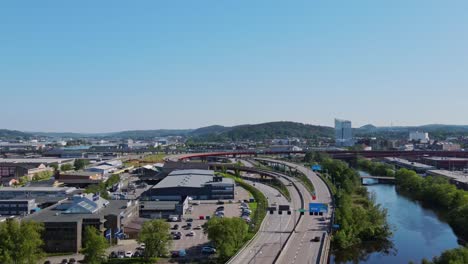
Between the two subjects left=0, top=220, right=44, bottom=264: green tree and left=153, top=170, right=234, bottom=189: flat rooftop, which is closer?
left=0, top=220, right=44, bottom=264: green tree

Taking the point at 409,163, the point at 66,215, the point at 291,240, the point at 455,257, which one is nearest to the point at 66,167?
the point at 66,215

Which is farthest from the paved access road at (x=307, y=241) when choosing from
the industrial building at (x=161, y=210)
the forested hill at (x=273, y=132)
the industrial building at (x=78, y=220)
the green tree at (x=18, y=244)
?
the forested hill at (x=273, y=132)

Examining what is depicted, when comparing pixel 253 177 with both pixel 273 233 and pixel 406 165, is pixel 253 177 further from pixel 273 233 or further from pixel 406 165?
A: pixel 273 233

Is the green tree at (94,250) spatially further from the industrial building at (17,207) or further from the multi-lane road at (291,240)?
the industrial building at (17,207)

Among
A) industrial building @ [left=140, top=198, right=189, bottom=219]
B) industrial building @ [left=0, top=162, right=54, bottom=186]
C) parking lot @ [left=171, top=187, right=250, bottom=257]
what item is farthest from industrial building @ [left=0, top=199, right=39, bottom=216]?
industrial building @ [left=0, top=162, right=54, bottom=186]

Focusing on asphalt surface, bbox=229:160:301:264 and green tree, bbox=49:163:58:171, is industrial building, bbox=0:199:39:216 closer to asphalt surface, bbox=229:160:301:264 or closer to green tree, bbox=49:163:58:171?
asphalt surface, bbox=229:160:301:264

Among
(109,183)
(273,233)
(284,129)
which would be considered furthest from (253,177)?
(284,129)
